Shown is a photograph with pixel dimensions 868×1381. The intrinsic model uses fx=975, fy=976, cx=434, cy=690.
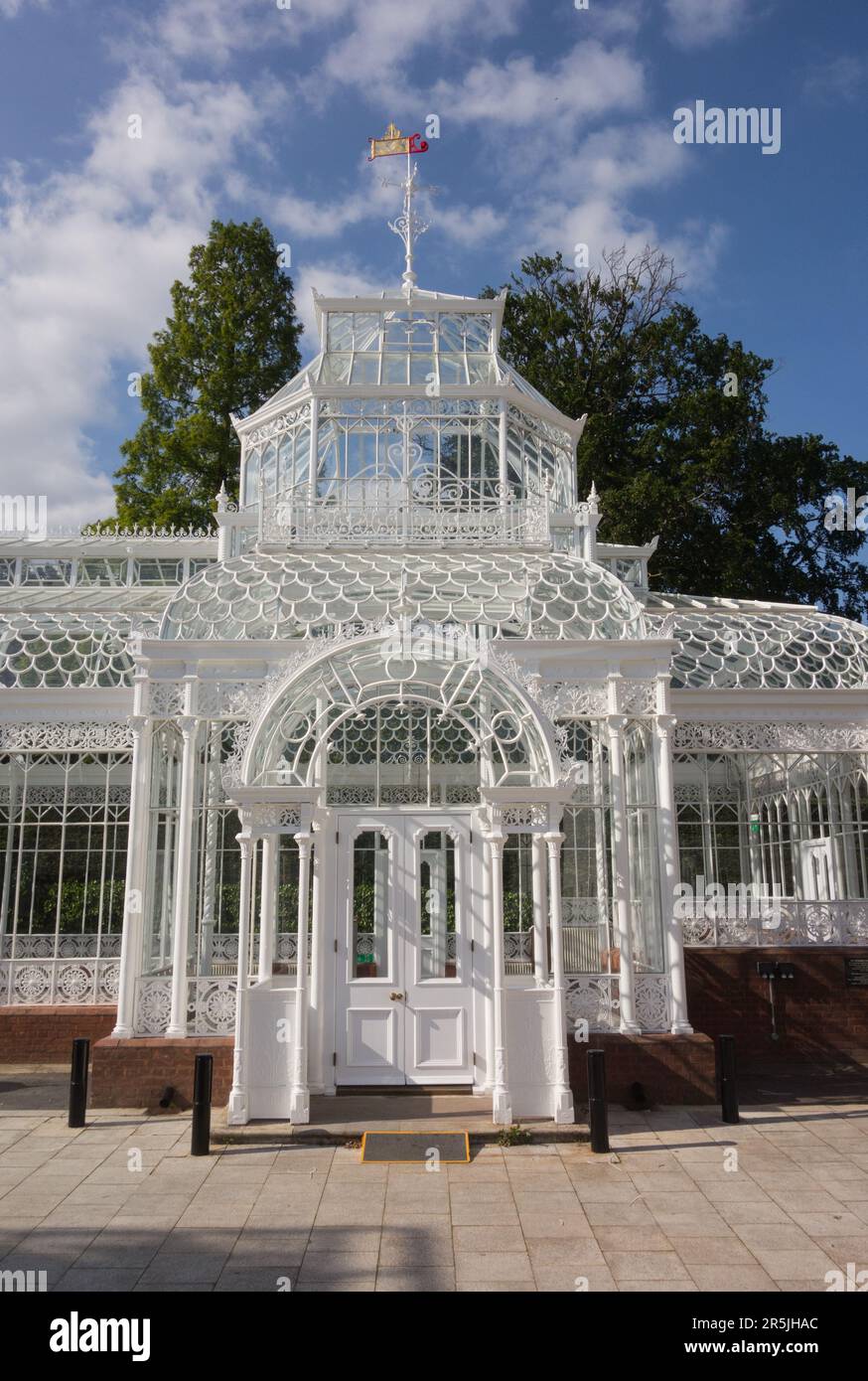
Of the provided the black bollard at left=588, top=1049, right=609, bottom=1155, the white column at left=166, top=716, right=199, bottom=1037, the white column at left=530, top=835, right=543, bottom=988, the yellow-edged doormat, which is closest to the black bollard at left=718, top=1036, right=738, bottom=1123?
the black bollard at left=588, top=1049, right=609, bottom=1155

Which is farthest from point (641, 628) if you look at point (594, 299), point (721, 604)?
point (594, 299)

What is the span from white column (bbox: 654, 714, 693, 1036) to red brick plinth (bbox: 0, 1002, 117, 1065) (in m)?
5.44

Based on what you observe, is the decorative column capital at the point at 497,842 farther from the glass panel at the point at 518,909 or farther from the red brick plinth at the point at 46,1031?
the red brick plinth at the point at 46,1031

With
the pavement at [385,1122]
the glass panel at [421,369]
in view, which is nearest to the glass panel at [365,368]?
the glass panel at [421,369]

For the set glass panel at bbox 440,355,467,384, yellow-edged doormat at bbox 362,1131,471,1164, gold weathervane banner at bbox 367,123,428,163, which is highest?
gold weathervane banner at bbox 367,123,428,163

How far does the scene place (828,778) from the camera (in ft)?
35.2

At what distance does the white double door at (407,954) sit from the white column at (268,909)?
594 millimetres

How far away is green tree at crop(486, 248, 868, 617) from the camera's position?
76.1 feet

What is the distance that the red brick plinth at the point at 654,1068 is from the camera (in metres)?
8.38

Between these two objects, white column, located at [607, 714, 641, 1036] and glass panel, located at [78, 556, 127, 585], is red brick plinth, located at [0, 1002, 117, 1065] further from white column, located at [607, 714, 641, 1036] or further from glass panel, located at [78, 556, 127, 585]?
glass panel, located at [78, 556, 127, 585]

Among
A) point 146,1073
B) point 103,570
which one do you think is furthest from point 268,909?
point 103,570

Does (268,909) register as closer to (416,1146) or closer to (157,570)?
(416,1146)

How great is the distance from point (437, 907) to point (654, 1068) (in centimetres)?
231

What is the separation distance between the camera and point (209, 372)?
23688 mm
